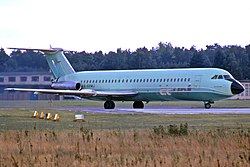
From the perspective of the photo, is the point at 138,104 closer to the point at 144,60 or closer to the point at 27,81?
the point at 27,81

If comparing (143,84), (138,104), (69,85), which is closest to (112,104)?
(138,104)

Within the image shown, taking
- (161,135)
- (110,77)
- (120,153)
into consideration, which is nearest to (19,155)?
(120,153)

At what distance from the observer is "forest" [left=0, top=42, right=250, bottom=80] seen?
382 feet

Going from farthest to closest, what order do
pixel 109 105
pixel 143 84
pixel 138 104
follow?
pixel 138 104, pixel 109 105, pixel 143 84

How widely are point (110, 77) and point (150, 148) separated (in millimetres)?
37488

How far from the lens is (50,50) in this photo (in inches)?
2269

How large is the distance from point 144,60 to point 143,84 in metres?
83.0

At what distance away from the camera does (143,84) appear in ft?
171

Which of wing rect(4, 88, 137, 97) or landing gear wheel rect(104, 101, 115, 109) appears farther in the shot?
landing gear wheel rect(104, 101, 115, 109)

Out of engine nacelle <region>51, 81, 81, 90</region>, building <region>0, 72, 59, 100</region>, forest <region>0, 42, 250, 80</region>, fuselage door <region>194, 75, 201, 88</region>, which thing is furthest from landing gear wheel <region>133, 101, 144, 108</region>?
building <region>0, 72, 59, 100</region>

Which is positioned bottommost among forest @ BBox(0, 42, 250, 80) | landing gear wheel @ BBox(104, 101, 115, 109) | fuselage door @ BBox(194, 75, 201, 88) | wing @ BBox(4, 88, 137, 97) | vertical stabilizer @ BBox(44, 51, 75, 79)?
landing gear wheel @ BBox(104, 101, 115, 109)

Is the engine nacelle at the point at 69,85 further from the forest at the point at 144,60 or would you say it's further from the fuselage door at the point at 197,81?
the forest at the point at 144,60

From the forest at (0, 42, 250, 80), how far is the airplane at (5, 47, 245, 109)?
2257 inches

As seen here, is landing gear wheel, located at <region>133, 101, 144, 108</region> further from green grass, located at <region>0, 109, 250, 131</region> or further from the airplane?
green grass, located at <region>0, 109, 250, 131</region>
